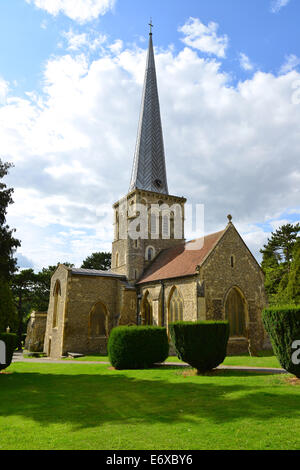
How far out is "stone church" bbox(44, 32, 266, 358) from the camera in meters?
23.3

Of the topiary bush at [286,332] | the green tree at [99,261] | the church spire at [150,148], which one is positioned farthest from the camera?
the green tree at [99,261]

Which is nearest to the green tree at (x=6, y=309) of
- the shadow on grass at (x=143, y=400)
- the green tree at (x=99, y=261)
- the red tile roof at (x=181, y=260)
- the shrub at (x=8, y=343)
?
the shrub at (x=8, y=343)

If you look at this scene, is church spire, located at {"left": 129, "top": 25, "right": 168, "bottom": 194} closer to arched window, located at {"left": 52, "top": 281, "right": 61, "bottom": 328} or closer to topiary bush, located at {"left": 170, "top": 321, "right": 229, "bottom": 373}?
arched window, located at {"left": 52, "top": 281, "right": 61, "bottom": 328}

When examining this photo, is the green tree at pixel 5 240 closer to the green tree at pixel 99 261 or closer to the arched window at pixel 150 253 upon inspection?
the arched window at pixel 150 253

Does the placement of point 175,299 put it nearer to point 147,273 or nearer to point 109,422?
point 147,273

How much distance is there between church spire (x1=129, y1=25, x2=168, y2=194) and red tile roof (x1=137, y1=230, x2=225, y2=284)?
9.27m

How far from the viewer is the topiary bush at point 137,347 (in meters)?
16.6

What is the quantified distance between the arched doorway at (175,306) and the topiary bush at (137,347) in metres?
6.76

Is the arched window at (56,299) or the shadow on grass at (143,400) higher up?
the arched window at (56,299)

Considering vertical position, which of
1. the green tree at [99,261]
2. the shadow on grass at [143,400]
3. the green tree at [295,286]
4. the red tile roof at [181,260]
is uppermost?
the green tree at [99,261]

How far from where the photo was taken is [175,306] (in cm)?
2450

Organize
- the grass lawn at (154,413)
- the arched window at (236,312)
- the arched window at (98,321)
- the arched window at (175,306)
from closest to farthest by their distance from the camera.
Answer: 1. the grass lawn at (154,413)
2. the arched window at (236,312)
3. the arched window at (175,306)
4. the arched window at (98,321)

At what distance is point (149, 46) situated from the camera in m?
43.6
